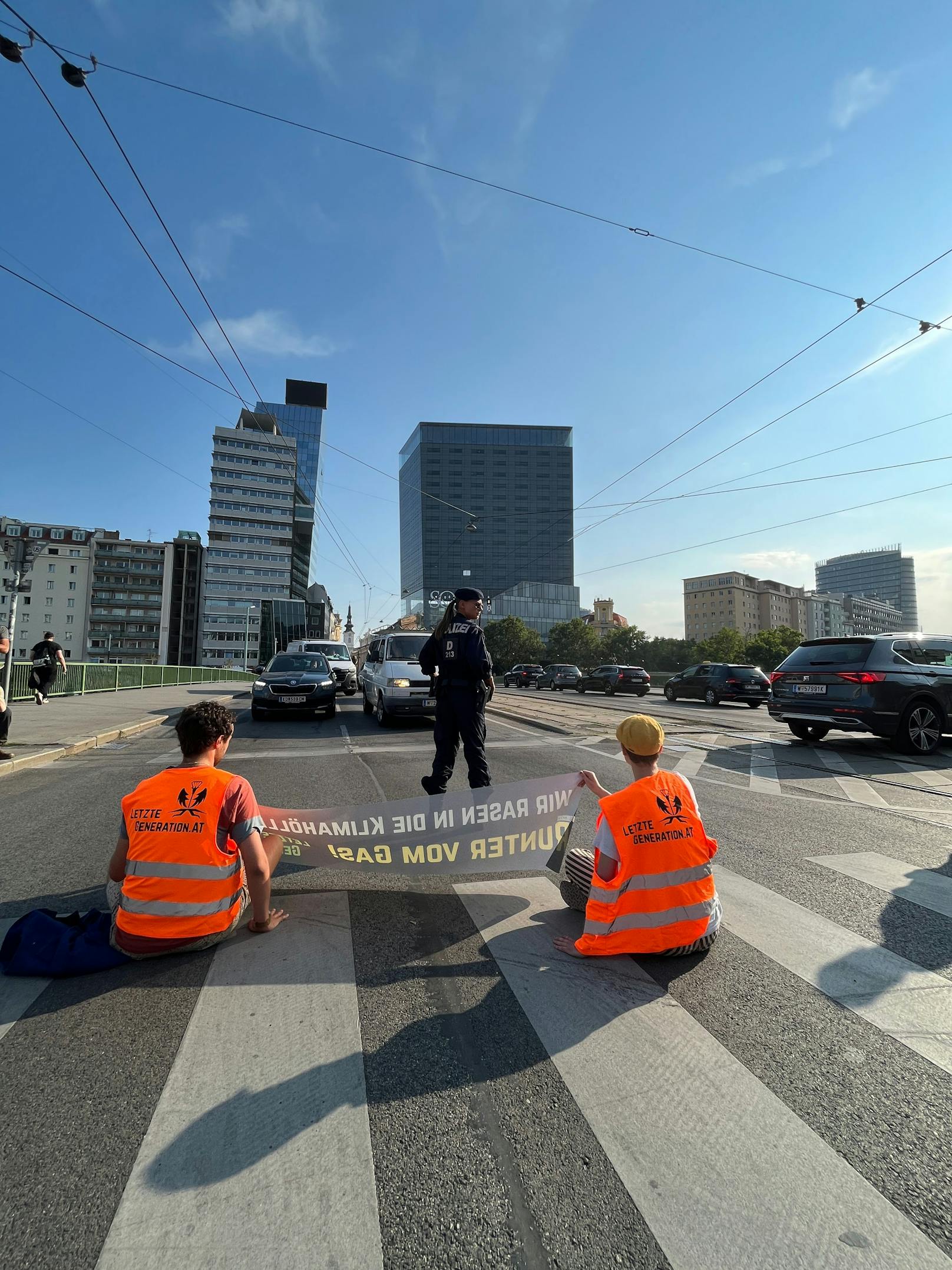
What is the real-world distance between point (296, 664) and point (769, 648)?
93189 mm

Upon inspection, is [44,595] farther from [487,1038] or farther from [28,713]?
[487,1038]

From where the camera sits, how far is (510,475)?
108 m

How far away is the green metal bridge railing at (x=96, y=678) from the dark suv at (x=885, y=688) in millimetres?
14944

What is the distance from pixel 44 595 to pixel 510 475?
299ft

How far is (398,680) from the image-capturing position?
42.4ft

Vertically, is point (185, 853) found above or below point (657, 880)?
above

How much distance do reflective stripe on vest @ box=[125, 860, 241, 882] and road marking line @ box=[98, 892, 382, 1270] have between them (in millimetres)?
422

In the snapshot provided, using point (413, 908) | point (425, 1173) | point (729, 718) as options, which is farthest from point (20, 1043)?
point (729, 718)

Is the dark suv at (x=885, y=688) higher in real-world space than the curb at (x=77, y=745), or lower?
higher

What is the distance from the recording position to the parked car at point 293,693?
14.5 metres

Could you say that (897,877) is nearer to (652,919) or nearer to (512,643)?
(652,919)

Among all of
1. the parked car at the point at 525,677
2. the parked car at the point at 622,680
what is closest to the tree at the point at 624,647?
the parked car at the point at 525,677

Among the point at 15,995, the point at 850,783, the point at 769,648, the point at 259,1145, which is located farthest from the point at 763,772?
the point at 769,648

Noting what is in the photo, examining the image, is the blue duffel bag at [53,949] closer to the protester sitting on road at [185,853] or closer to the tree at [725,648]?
the protester sitting on road at [185,853]
